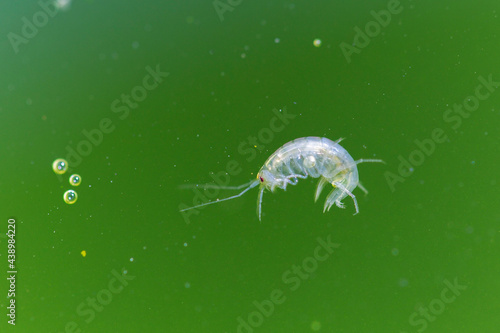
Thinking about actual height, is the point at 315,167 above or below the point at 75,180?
below

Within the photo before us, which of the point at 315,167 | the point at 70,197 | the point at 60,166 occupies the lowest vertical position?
the point at 315,167

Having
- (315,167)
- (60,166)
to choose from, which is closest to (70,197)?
(60,166)

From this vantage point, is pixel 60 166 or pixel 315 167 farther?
pixel 60 166

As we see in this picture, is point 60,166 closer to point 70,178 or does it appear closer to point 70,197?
point 70,178

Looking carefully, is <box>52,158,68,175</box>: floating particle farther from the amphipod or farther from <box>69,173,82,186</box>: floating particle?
the amphipod

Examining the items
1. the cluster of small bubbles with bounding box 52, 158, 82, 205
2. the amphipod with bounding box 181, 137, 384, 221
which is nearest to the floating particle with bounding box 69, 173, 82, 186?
the cluster of small bubbles with bounding box 52, 158, 82, 205

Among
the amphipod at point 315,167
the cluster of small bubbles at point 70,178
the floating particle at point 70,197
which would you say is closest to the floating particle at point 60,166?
the cluster of small bubbles at point 70,178
